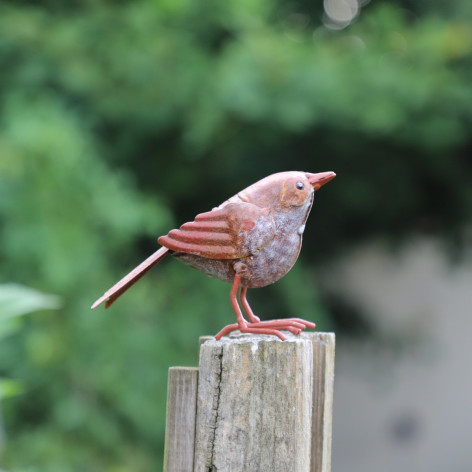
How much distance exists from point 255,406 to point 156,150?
7.39 ft

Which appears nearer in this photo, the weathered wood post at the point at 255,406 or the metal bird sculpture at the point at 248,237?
the weathered wood post at the point at 255,406

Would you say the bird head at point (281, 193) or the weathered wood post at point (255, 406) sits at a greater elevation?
the bird head at point (281, 193)

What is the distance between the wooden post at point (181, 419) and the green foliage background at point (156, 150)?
1.39 metres

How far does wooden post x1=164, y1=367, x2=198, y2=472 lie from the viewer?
3.26 ft

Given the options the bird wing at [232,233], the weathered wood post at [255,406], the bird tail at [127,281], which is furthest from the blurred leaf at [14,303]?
the weathered wood post at [255,406]

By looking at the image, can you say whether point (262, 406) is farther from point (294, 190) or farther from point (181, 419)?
point (294, 190)

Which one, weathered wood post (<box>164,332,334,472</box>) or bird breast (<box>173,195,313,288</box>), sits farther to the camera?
bird breast (<box>173,195,313,288</box>)

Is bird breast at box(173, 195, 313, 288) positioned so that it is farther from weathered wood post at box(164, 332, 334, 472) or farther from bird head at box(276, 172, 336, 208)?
weathered wood post at box(164, 332, 334, 472)

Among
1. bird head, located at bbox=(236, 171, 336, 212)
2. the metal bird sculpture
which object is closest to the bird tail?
the metal bird sculpture

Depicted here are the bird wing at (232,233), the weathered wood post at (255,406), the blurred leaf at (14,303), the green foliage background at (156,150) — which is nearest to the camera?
the weathered wood post at (255,406)

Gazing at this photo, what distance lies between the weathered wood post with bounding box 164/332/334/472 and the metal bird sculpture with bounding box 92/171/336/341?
104 mm

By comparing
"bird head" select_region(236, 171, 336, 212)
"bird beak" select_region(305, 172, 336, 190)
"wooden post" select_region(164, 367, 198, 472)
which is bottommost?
"wooden post" select_region(164, 367, 198, 472)

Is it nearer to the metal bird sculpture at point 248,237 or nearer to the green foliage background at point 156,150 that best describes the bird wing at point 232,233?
the metal bird sculpture at point 248,237

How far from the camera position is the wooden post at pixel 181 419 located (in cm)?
99
